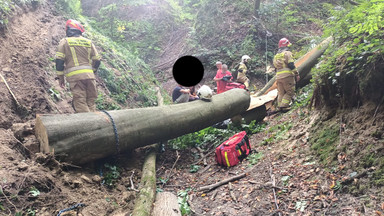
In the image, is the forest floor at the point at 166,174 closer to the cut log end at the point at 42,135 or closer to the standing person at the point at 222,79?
the cut log end at the point at 42,135

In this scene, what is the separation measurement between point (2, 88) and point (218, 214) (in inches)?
182

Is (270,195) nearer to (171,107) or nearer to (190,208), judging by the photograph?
(190,208)

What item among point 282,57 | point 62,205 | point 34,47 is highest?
point 34,47

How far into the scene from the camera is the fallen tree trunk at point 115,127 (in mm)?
4027

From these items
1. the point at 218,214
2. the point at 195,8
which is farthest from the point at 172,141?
the point at 195,8

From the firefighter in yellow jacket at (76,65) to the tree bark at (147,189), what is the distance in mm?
2020

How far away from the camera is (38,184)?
3.38m

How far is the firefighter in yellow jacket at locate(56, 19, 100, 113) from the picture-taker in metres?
5.76

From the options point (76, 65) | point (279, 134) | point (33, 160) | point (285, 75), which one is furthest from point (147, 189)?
point (285, 75)

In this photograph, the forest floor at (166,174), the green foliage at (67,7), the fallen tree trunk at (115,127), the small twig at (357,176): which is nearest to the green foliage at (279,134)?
the forest floor at (166,174)

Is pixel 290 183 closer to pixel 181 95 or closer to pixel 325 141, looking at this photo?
pixel 325 141

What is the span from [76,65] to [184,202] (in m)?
3.88

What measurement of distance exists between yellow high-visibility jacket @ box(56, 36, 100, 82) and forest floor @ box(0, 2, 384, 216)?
802 millimetres

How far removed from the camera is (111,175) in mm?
4535
